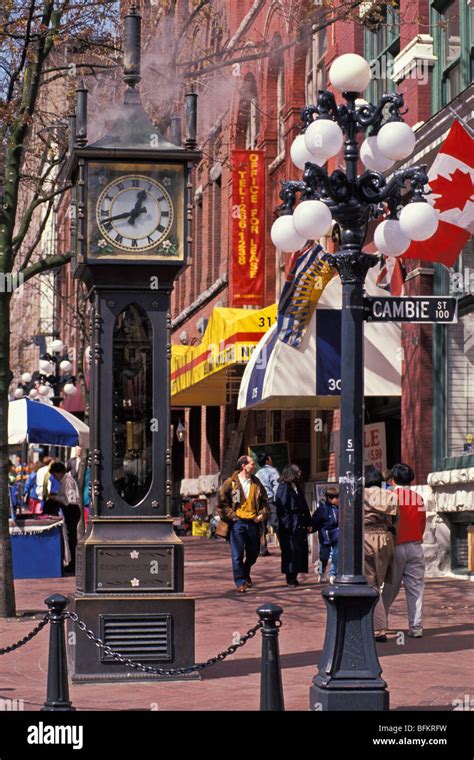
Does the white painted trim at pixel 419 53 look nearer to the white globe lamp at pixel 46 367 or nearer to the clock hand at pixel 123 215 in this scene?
the clock hand at pixel 123 215

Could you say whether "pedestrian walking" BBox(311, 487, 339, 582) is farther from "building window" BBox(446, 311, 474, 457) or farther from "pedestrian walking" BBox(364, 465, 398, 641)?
"pedestrian walking" BBox(364, 465, 398, 641)

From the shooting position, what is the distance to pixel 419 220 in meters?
9.45

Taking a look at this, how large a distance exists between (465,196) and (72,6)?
5.74 m

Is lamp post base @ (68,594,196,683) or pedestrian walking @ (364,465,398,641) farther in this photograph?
pedestrian walking @ (364,465,398,641)

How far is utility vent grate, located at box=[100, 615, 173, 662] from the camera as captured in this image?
1080cm

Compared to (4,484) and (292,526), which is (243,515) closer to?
(292,526)

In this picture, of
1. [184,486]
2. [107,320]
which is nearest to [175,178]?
[107,320]

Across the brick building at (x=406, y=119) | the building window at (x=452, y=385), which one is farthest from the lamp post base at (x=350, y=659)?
the building window at (x=452, y=385)

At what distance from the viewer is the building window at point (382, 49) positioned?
21859mm

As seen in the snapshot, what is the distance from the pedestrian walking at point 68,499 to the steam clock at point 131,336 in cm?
1058

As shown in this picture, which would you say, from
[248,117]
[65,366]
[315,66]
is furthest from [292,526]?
[65,366]

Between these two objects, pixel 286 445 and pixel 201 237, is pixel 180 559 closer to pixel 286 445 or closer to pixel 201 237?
pixel 286 445

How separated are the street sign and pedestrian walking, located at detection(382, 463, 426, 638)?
13.4ft

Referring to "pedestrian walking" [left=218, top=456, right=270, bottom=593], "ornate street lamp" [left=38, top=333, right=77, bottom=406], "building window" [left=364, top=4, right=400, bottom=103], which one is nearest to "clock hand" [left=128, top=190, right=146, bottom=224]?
"pedestrian walking" [left=218, top=456, right=270, bottom=593]
